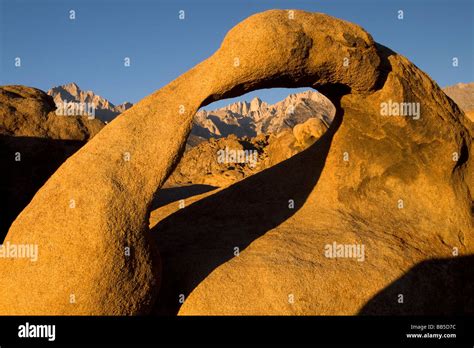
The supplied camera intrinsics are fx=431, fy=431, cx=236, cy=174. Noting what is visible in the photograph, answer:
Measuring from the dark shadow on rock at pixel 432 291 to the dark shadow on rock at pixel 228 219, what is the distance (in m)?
1.43

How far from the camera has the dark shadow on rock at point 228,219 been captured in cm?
427

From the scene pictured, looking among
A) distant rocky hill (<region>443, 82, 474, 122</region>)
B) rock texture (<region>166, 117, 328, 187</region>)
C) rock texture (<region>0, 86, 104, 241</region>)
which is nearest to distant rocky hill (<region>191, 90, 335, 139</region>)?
distant rocky hill (<region>443, 82, 474, 122</region>)

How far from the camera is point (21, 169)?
6.24m

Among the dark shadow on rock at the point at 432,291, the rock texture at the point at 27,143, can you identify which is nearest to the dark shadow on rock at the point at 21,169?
the rock texture at the point at 27,143

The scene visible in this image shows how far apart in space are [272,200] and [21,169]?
12.0 ft

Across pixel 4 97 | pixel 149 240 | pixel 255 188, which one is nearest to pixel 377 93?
pixel 255 188

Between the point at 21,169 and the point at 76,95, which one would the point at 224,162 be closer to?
the point at 21,169

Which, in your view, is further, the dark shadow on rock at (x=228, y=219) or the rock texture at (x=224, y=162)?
the rock texture at (x=224, y=162)

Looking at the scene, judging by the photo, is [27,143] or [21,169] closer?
[21,169]

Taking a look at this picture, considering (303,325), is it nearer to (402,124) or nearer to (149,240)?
(149,240)

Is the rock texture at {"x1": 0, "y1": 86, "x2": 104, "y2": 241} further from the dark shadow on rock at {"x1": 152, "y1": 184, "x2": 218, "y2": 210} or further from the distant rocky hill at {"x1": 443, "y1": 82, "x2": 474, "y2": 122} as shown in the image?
the distant rocky hill at {"x1": 443, "y1": 82, "x2": 474, "y2": 122}

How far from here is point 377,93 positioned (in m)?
5.01

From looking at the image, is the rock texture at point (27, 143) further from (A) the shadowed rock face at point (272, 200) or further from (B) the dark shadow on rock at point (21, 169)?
(A) the shadowed rock face at point (272, 200)

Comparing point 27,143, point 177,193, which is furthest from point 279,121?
point 27,143
